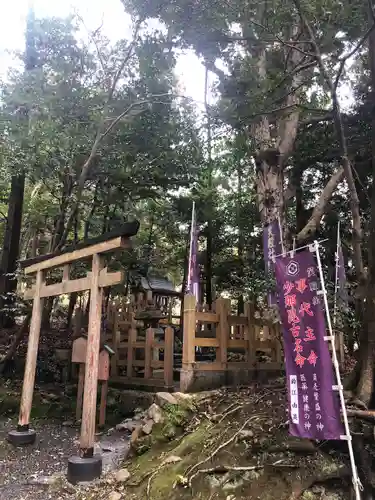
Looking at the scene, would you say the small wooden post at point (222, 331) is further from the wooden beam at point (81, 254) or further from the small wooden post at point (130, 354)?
the small wooden post at point (130, 354)

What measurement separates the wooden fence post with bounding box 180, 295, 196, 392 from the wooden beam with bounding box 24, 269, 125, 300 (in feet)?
3.89

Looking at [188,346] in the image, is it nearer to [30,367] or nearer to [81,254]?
[81,254]

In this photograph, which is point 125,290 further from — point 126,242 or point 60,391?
point 126,242

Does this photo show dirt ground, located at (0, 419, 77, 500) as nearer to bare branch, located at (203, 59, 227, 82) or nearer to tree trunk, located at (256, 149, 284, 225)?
tree trunk, located at (256, 149, 284, 225)

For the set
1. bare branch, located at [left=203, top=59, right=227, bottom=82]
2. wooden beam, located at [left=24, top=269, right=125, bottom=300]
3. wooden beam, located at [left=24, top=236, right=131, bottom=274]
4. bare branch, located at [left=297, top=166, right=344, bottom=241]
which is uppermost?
bare branch, located at [left=203, top=59, right=227, bottom=82]

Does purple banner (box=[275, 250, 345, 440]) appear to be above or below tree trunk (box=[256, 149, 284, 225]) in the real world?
below

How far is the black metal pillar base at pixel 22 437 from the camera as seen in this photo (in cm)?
688

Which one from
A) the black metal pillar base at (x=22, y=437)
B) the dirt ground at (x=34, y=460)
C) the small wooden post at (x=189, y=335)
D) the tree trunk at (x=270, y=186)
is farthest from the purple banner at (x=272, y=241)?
the black metal pillar base at (x=22, y=437)

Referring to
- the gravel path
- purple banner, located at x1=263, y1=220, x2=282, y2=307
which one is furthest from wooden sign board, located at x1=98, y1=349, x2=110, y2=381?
purple banner, located at x1=263, y1=220, x2=282, y2=307

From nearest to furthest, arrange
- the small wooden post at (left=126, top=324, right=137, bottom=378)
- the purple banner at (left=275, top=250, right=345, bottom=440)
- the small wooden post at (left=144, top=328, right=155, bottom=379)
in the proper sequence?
the purple banner at (left=275, top=250, right=345, bottom=440), the small wooden post at (left=144, top=328, right=155, bottom=379), the small wooden post at (left=126, top=324, right=137, bottom=378)

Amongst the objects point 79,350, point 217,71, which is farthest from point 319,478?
point 217,71

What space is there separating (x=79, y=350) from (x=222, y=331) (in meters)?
2.74

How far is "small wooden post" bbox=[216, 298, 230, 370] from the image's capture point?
702cm

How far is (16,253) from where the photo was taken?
521 inches
